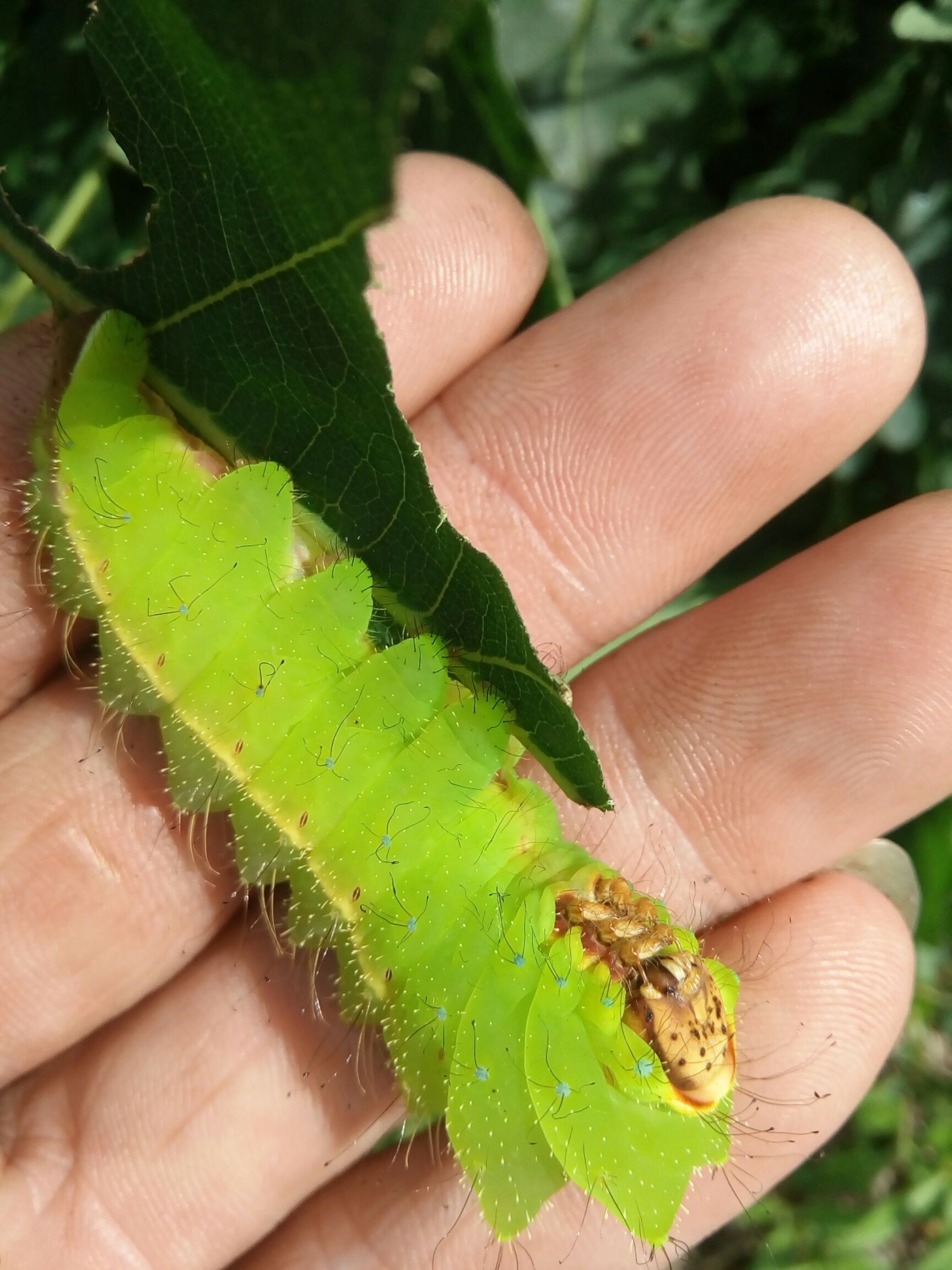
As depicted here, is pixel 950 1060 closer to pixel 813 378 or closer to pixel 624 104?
pixel 813 378

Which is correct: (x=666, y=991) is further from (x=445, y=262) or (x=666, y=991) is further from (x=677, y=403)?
(x=445, y=262)

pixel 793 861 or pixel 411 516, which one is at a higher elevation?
pixel 411 516

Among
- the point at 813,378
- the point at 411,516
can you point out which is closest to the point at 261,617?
the point at 411,516

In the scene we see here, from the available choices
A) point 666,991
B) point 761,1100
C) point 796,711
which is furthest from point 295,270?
point 761,1100

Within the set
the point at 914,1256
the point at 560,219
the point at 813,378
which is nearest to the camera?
the point at 813,378

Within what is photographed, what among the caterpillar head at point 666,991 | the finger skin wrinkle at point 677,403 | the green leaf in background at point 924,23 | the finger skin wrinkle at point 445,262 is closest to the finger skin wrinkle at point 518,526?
the finger skin wrinkle at point 677,403

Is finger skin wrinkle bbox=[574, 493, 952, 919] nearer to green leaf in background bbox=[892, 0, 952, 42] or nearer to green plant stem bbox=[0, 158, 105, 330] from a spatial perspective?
green leaf in background bbox=[892, 0, 952, 42]

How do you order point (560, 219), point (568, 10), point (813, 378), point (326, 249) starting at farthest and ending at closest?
point (560, 219) < point (568, 10) < point (813, 378) < point (326, 249)
